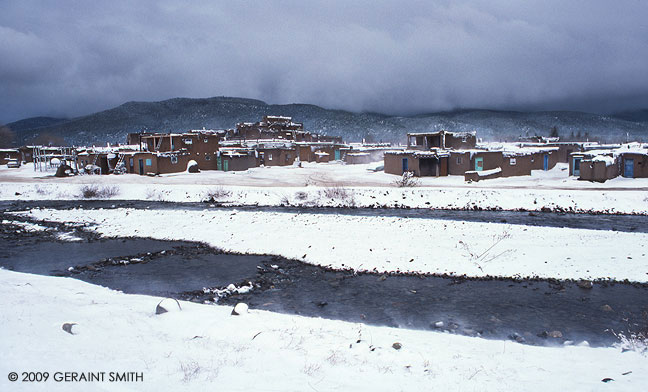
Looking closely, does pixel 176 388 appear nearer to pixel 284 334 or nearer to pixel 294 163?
pixel 284 334

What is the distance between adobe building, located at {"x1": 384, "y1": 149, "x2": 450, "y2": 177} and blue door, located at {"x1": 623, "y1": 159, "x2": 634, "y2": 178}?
54.1 feet

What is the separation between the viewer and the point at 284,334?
8594mm

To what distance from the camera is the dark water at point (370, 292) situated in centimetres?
1061

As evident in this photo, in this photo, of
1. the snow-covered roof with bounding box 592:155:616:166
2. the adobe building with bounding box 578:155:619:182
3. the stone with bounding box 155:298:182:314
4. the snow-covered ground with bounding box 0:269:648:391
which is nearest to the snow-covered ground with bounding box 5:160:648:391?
the snow-covered ground with bounding box 0:269:648:391

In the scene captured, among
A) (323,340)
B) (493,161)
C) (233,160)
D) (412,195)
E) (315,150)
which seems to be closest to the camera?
(323,340)

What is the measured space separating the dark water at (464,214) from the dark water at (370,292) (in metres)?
10.1

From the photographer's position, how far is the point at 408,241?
1930 cm

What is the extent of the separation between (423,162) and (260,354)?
43718 millimetres

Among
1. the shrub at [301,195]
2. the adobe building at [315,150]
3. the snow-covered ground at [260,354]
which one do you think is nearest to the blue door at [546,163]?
the shrub at [301,195]

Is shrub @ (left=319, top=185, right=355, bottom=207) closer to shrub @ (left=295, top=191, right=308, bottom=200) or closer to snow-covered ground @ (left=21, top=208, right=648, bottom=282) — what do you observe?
shrub @ (left=295, top=191, right=308, bottom=200)

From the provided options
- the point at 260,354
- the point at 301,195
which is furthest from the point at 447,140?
the point at 260,354

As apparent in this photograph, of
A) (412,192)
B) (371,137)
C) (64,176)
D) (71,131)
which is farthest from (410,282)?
(71,131)

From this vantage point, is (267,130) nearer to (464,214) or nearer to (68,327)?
(464,214)

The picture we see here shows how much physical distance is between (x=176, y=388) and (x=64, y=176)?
53269 millimetres
